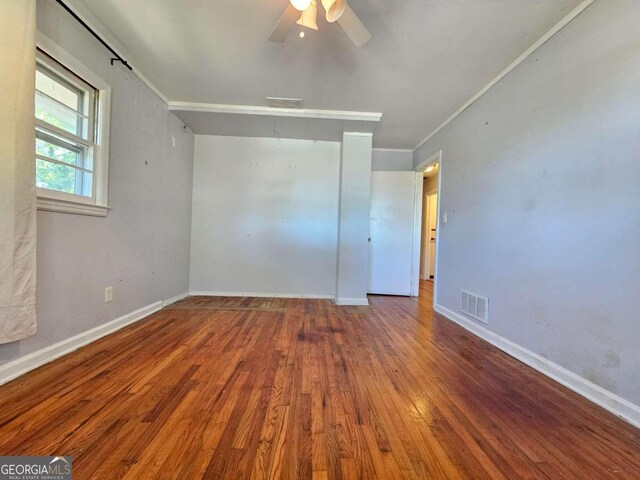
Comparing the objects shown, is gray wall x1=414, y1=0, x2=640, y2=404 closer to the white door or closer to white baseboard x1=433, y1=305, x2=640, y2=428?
white baseboard x1=433, y1=305, x2=640, y2=428

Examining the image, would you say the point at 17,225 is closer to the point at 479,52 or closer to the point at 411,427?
the point at 411,427

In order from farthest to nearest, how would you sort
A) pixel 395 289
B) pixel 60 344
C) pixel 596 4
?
pixel 395 289, pixel 60 344, pixel 596 4

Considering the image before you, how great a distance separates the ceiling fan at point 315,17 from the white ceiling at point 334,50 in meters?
0.21

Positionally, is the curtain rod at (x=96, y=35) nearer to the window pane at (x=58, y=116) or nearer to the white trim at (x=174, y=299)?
the window pane at (x=58, y=116)

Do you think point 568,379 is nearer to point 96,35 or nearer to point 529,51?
point 529,51

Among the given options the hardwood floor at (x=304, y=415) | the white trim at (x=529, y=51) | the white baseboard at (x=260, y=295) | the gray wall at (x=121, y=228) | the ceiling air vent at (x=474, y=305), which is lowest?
the white baseboard at (x=260, y=295)

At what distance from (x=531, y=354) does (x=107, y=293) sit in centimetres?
331


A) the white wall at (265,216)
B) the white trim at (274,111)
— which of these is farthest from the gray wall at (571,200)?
the white wall at (265,216)

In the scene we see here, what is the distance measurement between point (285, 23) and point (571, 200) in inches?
82.2

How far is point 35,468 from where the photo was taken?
0.98 metres

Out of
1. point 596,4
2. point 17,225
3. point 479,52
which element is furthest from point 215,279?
point 596,4

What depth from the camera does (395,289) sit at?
14.4 ft

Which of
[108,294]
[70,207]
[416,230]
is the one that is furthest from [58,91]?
[416,230]

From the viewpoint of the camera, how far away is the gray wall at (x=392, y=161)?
4.53m
